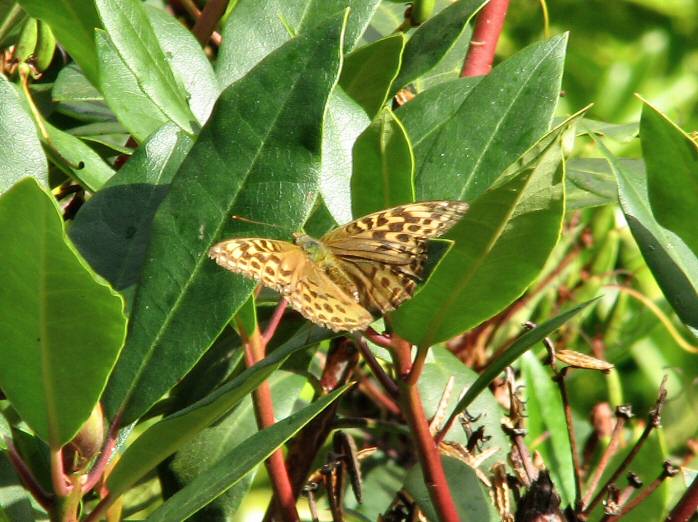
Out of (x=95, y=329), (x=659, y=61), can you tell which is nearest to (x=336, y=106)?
(x=95, y=329)

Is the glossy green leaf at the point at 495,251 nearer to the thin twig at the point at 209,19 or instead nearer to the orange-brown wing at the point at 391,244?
the orange-brown wing at the point at 391,244

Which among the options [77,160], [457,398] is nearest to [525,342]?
[457,398]

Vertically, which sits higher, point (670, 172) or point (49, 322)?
point (49, 322)

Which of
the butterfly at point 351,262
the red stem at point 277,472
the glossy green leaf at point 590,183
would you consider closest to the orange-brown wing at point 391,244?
the butterfly at point 351,262

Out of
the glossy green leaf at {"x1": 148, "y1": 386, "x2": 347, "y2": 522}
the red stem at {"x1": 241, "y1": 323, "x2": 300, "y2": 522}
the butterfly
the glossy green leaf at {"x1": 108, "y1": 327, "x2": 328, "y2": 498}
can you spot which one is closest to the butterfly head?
the butterfly

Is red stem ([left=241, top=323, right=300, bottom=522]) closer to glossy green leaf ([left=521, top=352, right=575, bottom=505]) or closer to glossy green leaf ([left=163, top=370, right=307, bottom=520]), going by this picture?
glossy green leaf ([left=163, top=370, right=307, bottom=520])

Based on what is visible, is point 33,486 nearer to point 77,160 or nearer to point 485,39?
point 77,160
